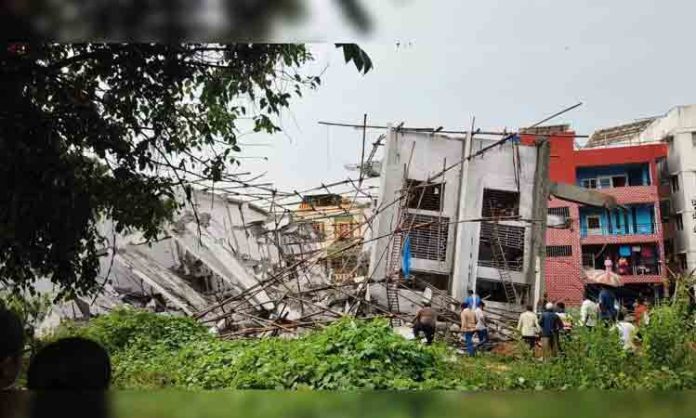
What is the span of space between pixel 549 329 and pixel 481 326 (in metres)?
1.18

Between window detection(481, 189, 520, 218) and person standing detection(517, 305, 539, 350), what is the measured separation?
4.43 feet

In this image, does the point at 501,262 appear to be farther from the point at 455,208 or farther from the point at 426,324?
the point at 426,324

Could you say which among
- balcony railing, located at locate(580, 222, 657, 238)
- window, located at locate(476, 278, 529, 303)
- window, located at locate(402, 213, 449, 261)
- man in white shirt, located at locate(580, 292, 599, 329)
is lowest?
man in white shirt, located at locate(580, 292, 599, 329)

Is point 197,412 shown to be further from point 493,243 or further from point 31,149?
point 493,243

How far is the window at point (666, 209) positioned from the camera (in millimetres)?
13939

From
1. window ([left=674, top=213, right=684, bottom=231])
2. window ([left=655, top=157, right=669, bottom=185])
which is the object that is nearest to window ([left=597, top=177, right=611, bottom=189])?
window ([left=655, top=157, right=669, bottom=185])

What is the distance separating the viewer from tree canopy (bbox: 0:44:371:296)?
1780 mm

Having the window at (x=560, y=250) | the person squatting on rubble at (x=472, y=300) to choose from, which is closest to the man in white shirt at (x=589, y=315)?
the person squatting on rubble at (x=472, y=300)

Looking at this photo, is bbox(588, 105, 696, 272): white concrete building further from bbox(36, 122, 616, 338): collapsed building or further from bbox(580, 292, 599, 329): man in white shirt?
bbox(580, 292, 599, 329): man in white shirt

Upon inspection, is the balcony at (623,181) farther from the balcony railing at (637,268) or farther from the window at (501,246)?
the window at (501,246)

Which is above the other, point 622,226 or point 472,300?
point 622,226

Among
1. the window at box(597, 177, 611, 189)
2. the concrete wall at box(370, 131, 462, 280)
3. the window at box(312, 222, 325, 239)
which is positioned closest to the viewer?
the concrete wall at box(370, 131, 462, 280)

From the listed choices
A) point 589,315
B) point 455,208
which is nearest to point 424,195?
point 455,208

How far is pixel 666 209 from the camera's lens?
1410 centimetres
